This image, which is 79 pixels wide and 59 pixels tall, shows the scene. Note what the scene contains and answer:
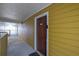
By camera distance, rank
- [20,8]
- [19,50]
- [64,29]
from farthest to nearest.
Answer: [19,50], [20,8], [64,29]

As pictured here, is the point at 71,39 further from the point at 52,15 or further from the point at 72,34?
the point at 52,15

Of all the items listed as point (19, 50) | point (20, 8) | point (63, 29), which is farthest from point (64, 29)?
point (19, 50)

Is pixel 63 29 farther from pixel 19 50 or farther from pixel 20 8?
pixel 19 50

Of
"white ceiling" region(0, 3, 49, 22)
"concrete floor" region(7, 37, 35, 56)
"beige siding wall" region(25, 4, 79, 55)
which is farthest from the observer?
"concrete floor" region(7, 37, 35, 56)

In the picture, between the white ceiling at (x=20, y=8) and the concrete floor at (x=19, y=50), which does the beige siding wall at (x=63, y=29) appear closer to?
the white ceiling at (x=20, y=8)

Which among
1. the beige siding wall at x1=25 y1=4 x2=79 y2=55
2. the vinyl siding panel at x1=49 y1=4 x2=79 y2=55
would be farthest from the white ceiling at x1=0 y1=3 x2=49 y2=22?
the vinyl siding panel at x1=49 y1=4 x2=79 y2=55

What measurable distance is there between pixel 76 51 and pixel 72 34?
35 cm

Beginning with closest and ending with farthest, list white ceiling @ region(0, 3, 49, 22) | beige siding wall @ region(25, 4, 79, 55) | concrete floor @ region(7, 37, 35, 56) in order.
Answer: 1. beige siding wall @ region(25, 4, 79, 55)
2. white ceiling @ region(0, 3, 49, 22)
3. concrete floor @ region(7, 37, 35, 56)

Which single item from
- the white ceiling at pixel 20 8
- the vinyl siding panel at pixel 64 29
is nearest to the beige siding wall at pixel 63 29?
the vinyl siding panel at pixel 64 29

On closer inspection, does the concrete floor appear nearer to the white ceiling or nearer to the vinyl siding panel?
the white ceiling

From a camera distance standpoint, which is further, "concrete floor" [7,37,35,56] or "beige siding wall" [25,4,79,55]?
"concrete floor" [7,37,35,56]

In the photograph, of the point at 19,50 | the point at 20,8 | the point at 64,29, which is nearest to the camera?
the point at 64,29

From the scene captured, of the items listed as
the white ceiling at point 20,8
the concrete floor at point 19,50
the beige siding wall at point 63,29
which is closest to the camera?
the beige siding wall at point 63,29

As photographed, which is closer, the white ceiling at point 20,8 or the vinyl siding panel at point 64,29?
the vinyl siding panel at point 64,29
